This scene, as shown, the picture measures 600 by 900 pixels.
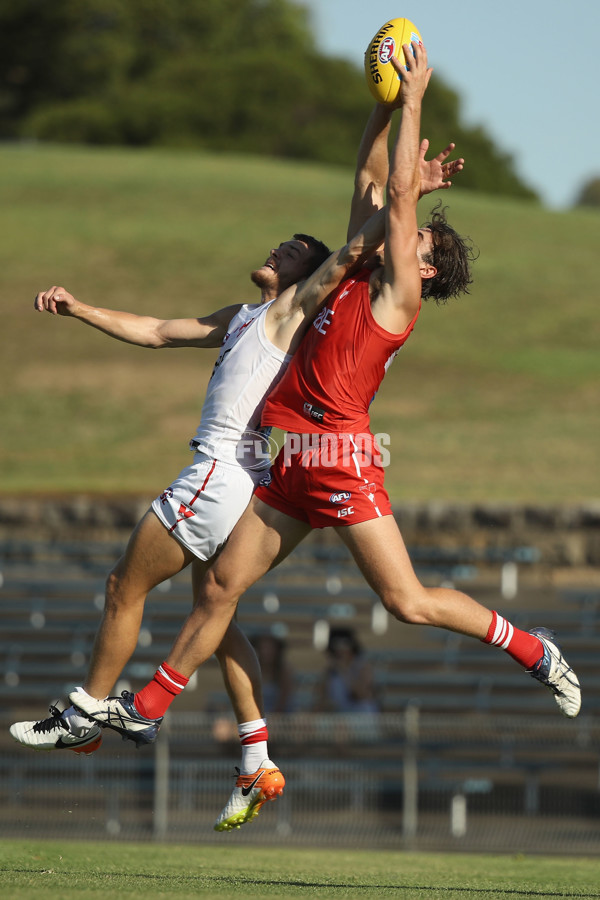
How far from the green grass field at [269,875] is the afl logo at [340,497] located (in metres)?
1.41

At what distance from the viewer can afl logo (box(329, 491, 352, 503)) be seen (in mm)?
4805

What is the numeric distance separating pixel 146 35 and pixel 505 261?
3165cm

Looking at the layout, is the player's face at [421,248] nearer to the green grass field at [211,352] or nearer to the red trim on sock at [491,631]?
the red trim on sock at [491,631]

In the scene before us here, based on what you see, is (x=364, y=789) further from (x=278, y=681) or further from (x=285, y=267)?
(x=285, y=267)

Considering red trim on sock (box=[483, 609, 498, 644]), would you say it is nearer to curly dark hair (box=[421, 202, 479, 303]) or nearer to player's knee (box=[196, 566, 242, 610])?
player's knee (box=[196, 566, 242, 610])

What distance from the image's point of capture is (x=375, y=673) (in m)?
12.0

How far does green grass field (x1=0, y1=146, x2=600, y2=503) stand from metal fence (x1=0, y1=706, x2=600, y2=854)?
5.22 m

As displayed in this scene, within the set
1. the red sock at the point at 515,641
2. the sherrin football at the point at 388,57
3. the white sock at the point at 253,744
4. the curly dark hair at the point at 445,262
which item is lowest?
the white sock at the point at 253,744

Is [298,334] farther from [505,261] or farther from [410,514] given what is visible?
[505,261]

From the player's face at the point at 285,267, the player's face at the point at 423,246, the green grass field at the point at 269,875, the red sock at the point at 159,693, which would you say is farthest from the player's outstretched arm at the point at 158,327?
the green grass field at the point at 269,875

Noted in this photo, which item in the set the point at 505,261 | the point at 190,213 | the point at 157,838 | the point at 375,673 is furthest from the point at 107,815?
the point at 190,213

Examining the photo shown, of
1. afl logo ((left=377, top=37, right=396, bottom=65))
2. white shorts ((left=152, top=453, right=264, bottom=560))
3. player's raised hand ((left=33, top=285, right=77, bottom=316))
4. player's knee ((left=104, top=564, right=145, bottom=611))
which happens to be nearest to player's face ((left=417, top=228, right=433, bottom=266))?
afl logo ((left=377, top=37, right=396, bottom=65))

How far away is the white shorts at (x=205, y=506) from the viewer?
4992 mm

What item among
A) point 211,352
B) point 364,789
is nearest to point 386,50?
point 364,789
